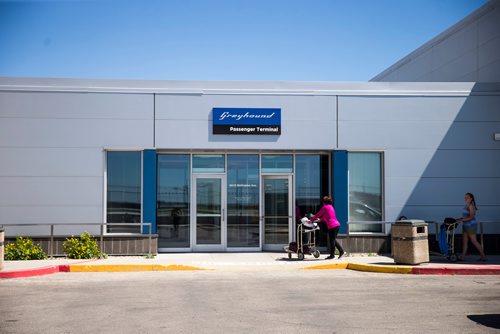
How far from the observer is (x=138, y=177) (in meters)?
17.3

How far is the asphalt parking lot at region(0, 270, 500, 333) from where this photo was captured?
7.65m

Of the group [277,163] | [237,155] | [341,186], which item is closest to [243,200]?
[237,155]

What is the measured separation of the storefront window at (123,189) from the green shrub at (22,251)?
2.09 m

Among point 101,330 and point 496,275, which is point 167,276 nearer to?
point 101,330

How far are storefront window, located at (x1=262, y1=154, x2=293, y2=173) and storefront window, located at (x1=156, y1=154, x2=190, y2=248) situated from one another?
241 centimetres

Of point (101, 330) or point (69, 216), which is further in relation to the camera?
point (69, 216)

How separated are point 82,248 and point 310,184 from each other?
7.03m

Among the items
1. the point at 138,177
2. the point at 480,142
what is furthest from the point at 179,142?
the point at 480,142

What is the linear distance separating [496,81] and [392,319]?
45.6ft


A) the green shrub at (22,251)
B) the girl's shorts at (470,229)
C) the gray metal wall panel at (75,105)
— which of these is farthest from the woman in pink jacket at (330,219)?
the green shrub at (22,251)

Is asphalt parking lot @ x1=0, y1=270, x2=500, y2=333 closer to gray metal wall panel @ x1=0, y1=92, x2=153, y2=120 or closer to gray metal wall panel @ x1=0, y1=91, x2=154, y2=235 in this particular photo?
gray metal wall panel @ x1=0, y1=91, x2=154, y2=235

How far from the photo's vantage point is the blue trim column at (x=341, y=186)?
57.5ft

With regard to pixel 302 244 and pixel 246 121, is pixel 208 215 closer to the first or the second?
pixel 246 121

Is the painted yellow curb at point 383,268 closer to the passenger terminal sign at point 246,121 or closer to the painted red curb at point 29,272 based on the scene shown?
the passenger terminal sign at point 246,121
